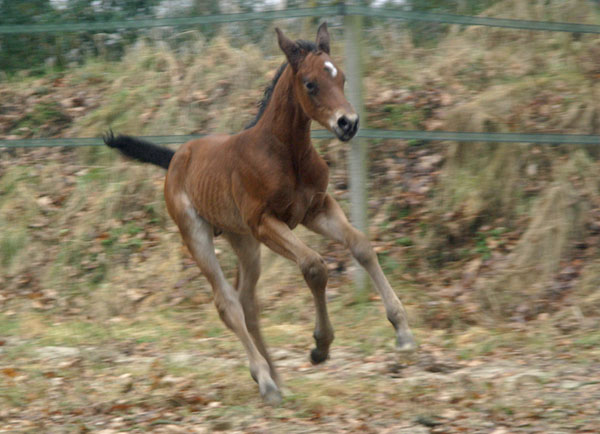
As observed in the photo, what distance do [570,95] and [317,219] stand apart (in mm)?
4505

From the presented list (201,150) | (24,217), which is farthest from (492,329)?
(24,217)

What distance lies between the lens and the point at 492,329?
6.96 metres

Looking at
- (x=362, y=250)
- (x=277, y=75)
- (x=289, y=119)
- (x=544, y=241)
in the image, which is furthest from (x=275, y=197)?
(x=544, y=241)

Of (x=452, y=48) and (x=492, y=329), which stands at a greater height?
(x=452, y=48)

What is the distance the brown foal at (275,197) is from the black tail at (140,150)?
14.2 inches

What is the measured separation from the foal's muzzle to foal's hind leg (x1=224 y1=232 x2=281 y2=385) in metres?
1.37

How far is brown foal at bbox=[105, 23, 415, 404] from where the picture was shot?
16.3ft

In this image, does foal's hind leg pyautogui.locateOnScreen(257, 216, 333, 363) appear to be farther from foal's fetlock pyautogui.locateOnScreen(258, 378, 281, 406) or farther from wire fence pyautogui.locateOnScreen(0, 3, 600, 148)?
wire fence pyautogui.locateOnScreen(0, 3, 600, 148)

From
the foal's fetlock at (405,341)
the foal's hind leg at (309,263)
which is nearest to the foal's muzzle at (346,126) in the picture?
the foal's hind leg at (309,263)

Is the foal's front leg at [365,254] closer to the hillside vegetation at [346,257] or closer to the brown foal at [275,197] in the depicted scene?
the brown foal at [275,197]

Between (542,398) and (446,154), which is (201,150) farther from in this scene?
(446,154)

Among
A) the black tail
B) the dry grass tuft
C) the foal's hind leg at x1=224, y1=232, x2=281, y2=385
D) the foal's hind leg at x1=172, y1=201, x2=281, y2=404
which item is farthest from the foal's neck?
the dry grass tuft

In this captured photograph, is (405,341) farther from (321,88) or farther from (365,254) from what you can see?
(321,88)

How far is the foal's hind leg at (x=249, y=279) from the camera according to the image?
5879mm
